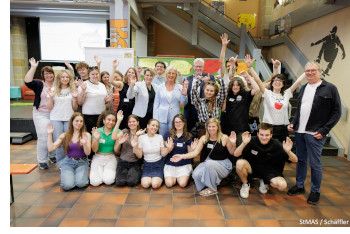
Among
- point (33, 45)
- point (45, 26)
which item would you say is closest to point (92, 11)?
point (45, 26)

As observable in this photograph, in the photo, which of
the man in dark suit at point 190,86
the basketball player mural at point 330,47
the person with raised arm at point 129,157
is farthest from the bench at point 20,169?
the basketball player mural at point 330,47

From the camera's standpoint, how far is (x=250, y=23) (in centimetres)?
1034

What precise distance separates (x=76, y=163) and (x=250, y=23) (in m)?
9.53

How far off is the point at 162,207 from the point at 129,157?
105cm

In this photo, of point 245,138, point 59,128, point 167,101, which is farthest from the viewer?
point 59,128

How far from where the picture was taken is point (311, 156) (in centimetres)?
→ 303

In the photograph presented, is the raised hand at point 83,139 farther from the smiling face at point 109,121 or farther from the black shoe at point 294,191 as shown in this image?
the black shoe at point 294,191

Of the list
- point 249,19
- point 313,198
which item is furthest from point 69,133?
point 249,19

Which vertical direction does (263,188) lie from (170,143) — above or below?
below

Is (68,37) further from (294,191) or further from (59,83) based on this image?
(294,191)

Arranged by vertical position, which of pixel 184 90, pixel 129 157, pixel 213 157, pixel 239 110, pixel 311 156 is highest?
pixel 184 90

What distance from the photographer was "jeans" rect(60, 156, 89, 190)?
10.9 ft

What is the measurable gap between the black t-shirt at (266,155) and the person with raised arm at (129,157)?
154 centimetres

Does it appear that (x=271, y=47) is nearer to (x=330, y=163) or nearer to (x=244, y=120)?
(x=330, y=163)
